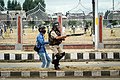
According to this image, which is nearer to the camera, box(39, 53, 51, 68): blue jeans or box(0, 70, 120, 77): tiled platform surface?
box(0, 70, 120, 77): tiled platform surface

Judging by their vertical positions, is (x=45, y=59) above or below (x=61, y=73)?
above

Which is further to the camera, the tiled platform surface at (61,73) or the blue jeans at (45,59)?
the blue jeans at (45,59)

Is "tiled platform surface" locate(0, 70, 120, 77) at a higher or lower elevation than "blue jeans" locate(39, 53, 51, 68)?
lower

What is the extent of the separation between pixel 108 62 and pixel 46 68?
5.59 m

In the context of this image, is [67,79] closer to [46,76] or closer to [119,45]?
[46,76]

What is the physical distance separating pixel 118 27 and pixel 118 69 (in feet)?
61.9

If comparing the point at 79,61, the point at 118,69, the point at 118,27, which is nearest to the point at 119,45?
the point at 118,27

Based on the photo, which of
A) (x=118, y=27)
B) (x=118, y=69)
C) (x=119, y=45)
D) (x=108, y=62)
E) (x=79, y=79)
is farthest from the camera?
(x=118, y=27)

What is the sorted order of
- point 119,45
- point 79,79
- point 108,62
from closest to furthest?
point 79,79
point 108,62
point 119,45

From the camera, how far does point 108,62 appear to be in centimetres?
1797

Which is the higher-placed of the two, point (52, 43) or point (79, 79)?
point (52, 43)

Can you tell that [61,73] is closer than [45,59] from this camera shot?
Yes

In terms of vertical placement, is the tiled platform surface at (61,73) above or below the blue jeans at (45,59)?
below

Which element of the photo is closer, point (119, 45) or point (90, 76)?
point (90, 76)
